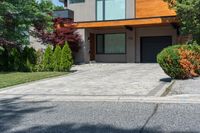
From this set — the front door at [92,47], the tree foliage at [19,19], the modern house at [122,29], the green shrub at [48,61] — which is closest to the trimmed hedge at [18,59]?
the tree foliage at [19,19]

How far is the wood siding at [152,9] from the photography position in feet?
89.1

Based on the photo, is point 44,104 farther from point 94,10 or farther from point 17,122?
point 94,10

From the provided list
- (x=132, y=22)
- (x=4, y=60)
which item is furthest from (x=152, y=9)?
(x=4, y=60)

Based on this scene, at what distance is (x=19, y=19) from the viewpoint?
22781 millimetres

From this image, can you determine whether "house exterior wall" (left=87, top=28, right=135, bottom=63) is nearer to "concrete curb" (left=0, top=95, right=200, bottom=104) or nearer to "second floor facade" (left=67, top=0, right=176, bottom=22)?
"second floor facade" (left=67, top=0, right=176, bottom=22)

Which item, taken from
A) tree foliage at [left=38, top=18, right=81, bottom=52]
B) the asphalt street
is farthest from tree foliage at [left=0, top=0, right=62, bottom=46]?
the asphalt street

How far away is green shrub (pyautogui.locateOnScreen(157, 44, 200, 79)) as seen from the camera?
14.4 m

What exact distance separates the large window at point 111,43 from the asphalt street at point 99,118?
2045cm

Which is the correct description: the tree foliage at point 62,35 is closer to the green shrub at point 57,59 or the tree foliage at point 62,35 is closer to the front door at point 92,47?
Answer: the front door at point 92,47

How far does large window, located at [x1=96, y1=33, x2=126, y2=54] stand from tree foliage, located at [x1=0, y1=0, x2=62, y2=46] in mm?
8859

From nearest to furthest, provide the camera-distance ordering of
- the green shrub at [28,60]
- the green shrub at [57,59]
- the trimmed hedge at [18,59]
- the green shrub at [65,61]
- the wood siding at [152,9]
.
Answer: the green shrub at [65,61] → the green shrub at [57,59] → the green shrub at [28,60] → the trimmed hedge at [18,59] → the wood siding at [152,9]

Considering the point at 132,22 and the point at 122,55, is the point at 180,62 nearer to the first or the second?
the point at 132,22

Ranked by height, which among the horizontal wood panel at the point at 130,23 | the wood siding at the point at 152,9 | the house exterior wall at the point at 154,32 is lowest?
the house exterior wall at the point at 154,32

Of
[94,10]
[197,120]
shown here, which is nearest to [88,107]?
[197,120]
